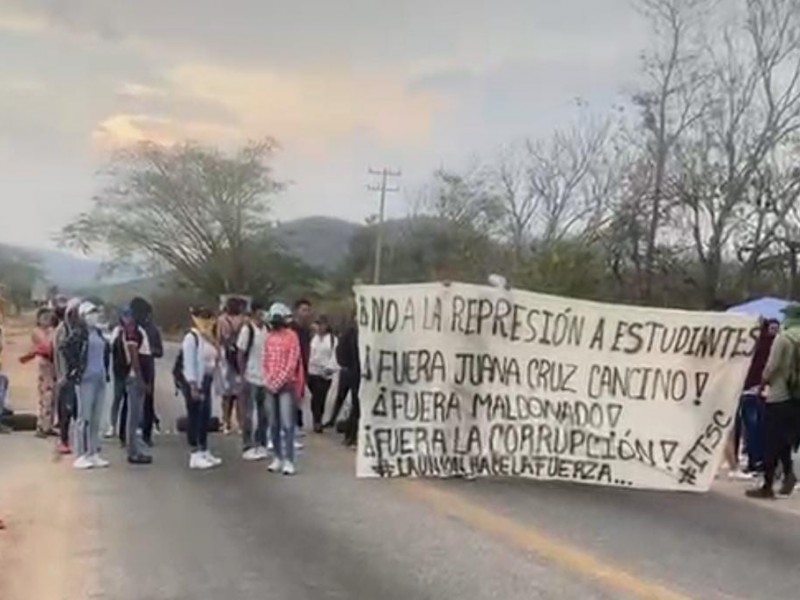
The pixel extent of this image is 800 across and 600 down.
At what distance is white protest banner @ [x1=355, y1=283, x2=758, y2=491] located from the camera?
13.7 m

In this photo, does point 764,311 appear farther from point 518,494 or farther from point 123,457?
point 123,457

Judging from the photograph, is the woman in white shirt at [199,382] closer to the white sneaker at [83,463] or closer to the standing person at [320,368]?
the white sneaker at [83,463]

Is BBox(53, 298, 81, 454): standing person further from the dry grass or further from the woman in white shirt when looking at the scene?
the dry grass

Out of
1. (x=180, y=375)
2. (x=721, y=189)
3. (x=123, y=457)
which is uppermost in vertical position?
(x=721, y=189)

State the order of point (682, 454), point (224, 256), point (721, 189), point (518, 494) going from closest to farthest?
1. point (518, 494)
2. point (682, 454)
3. point (721, 189)
4. point (224, 256)

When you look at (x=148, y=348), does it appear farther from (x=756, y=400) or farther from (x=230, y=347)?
(x=756, y=400)

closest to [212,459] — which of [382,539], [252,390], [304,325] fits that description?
[252,390]

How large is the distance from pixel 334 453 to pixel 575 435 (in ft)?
12.2

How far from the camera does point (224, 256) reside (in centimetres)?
9006

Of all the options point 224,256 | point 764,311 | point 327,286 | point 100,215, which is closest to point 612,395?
point 764,311

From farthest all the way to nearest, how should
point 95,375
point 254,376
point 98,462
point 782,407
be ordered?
point 254,376
point 98,462
point 95,375
point 782,407

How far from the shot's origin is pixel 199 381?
14641mm

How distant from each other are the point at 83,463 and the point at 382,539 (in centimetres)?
540

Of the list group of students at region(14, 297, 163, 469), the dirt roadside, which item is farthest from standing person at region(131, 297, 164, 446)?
the dirt roadside
